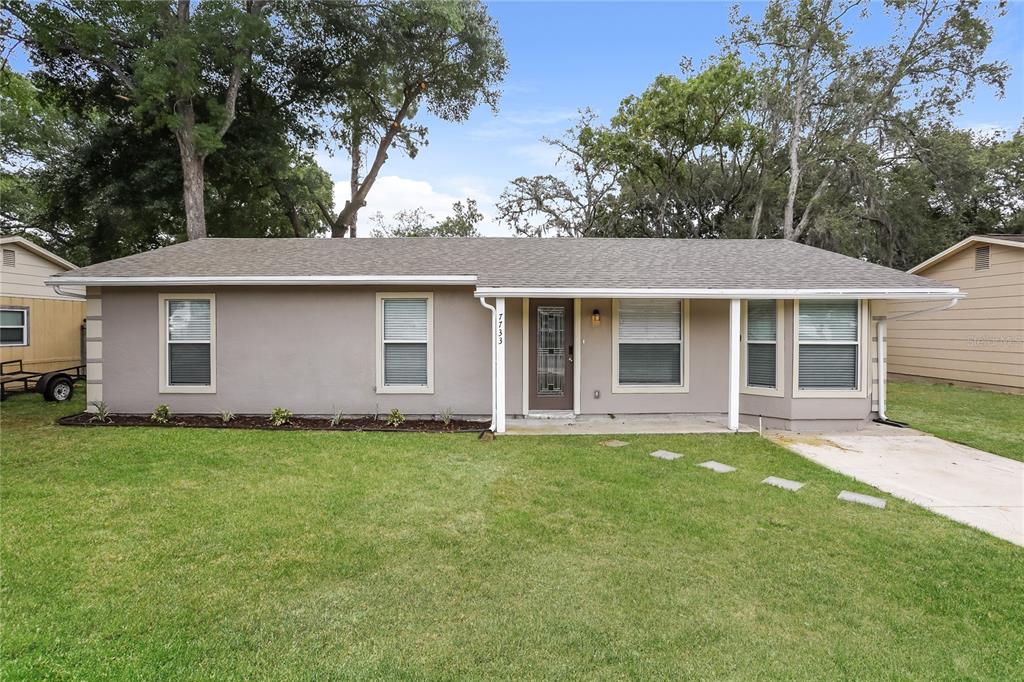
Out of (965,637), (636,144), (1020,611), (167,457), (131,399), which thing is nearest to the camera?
(965,637)

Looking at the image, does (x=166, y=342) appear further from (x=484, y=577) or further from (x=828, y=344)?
(x=828, y=344)

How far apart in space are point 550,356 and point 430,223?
81.8 ft

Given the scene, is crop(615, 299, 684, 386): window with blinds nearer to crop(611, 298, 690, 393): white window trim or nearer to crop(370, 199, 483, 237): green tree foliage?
crop(611, 298, 690, 393): white window trim

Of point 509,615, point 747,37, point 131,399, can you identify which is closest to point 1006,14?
point 747,37

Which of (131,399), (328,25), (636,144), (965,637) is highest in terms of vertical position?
(328,25)

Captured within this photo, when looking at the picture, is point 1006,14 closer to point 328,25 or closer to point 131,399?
point 328,25

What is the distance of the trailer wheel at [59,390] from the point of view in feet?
29.4

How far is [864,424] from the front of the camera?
7.11 m

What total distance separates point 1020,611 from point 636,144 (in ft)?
60.2

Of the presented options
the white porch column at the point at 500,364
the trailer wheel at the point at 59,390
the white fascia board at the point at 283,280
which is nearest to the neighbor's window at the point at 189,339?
the white fascia board at the point at 283,280

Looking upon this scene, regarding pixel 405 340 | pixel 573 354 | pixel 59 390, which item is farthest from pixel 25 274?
pixel 573 354

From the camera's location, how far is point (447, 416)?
719 centimetres

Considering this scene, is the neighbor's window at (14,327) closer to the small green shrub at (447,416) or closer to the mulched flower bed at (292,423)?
the mulched flower bed at (292,423)

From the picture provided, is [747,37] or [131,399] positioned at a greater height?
[747,37]
